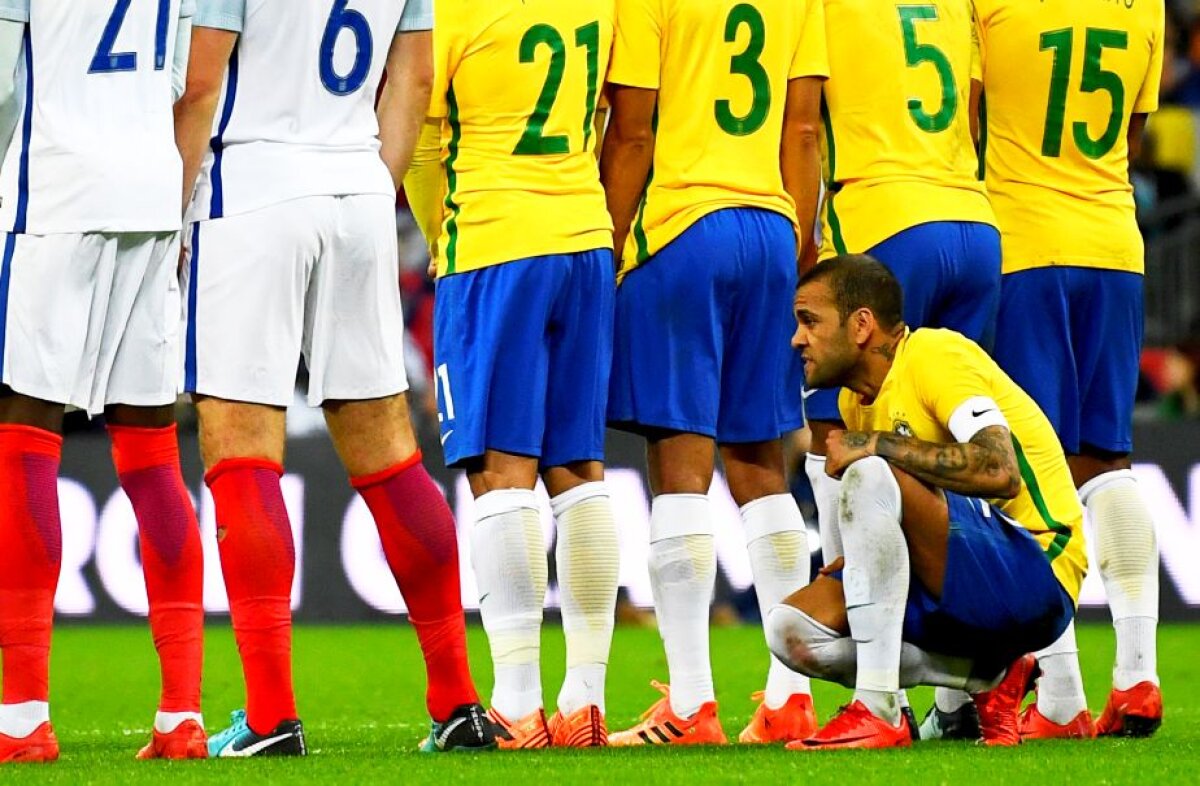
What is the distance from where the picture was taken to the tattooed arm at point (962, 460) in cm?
513

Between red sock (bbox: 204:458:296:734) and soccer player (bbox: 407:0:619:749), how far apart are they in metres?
0.72

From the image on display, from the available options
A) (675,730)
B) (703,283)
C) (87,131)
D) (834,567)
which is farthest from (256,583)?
(703,283)

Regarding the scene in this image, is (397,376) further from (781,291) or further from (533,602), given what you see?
(781,291)

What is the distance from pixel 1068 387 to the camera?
21.2 feet

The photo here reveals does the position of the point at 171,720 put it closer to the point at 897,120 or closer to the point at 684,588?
the point at 684,588

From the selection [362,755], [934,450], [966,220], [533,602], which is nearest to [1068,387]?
[966,220]

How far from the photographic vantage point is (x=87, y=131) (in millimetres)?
5145

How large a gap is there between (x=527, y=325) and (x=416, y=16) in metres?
0.89

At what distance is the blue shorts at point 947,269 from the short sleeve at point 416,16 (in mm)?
1583

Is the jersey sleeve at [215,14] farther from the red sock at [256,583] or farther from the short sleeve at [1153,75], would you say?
the short sleeve at [1153,75]

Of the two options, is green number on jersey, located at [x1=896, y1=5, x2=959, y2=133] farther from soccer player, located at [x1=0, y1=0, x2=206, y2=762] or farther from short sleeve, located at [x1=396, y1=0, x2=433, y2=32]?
soccer player, located at [x1=0, y1=0, x2=206, y2=762]

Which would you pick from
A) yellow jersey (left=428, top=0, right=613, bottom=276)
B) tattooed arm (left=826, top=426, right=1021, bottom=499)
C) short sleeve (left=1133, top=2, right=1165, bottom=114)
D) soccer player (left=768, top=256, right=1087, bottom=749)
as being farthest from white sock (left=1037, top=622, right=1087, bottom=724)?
short sleeve (left=1133, top=2, right=1165, bottom=114)

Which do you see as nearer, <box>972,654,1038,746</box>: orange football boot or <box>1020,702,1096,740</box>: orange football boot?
<box>972,654,1038,746</box>: orange football boot

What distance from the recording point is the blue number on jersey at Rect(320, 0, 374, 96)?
210 inches
